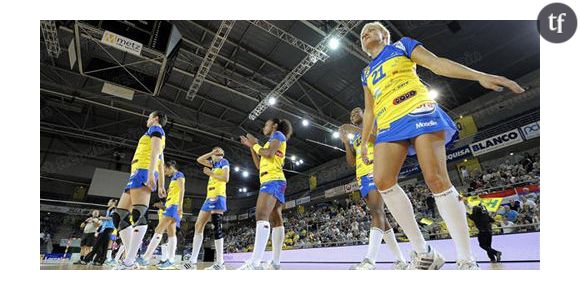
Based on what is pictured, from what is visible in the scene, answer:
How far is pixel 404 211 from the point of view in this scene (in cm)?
196

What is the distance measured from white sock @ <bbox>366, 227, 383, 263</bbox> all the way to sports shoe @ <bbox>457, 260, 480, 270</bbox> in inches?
48.9

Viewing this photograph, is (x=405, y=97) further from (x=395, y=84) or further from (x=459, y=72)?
(x=459, y=72)

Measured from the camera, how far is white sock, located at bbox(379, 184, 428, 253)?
1.94 meters

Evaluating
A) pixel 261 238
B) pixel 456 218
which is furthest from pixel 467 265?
pixel 261 238

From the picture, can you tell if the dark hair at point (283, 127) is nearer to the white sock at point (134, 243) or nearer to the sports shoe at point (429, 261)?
the white sock at point (134, 243)

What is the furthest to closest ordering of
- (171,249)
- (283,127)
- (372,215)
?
(171,249)
(283,127)
(372,215)

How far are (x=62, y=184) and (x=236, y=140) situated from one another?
13.2 metres

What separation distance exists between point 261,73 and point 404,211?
1142cm

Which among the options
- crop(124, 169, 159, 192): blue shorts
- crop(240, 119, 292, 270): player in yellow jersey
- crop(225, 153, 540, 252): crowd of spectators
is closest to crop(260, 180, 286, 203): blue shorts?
crop(240, 119, 292, 270): player in yellow jersey

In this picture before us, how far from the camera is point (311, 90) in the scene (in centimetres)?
1356
